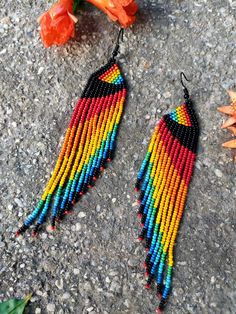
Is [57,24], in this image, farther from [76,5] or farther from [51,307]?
[51,307]

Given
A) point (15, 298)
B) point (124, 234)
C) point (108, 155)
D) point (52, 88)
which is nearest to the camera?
point (15, 298)

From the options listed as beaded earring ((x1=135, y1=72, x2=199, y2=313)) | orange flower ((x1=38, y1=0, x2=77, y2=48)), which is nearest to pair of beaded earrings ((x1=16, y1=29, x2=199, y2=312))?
beaded earring ((x1=135, y1=72, x2=199, y2=313))

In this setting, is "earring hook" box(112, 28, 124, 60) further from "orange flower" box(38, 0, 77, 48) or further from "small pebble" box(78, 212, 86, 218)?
"small pebble" box(78, 212, 86, 218)

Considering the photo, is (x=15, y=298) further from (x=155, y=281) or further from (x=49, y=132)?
(x=49, y=132)

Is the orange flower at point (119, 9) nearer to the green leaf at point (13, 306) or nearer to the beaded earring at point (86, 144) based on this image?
the beaded earring at point (86, 144)

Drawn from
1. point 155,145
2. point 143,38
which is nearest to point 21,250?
point 155,145
